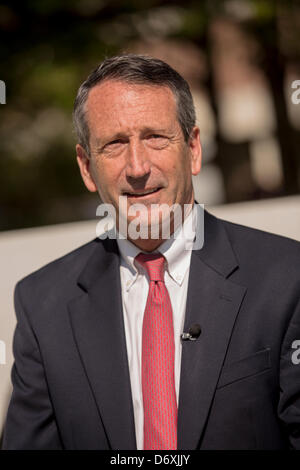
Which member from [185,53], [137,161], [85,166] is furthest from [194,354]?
[185,53]

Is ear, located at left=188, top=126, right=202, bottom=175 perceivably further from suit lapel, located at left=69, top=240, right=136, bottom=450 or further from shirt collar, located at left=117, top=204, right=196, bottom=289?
suit lapel, located at left=69, top=240, right=136, bottom=450

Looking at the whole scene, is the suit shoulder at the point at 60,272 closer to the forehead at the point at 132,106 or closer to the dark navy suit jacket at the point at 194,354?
the dark navy suit jacket at the point at 194,354

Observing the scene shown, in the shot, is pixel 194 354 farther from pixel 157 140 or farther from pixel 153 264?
pixel 157 140

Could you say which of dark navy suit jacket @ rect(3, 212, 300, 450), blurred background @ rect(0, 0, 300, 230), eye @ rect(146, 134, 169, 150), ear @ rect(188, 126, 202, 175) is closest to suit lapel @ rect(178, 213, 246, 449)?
dark navy suit jacket @ rect(3, 212, 300, 450)

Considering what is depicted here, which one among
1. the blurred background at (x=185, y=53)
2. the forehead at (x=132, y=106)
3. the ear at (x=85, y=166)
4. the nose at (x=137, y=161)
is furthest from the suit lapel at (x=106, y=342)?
the blurred background at (x=185, y=53)

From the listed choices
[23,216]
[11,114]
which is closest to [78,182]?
[23,216]

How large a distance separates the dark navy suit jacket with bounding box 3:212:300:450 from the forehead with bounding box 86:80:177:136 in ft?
1.74

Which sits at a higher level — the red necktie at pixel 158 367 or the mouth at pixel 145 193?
the mouth at pixel 145 193

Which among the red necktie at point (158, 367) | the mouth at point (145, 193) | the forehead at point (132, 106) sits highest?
the forehead at point (132, 106)

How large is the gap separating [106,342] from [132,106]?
95 centimetres

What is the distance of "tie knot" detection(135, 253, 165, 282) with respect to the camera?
7.59ft

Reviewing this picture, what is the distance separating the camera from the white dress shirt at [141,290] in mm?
2246

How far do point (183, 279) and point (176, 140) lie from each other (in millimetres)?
579

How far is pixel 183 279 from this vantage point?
235 centimetres
